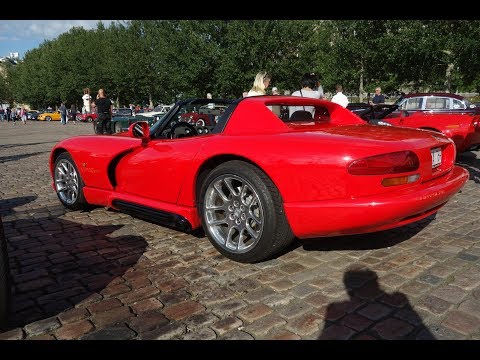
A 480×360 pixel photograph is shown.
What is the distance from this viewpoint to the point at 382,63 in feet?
78.0

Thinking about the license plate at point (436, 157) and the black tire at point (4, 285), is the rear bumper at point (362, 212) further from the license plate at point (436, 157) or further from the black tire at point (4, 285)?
the black tire at point (4, 285)

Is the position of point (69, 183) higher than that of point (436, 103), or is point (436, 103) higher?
point (436, 103)

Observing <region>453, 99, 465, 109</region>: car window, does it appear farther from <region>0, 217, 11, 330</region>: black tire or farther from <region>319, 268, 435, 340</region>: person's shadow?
<region>0, 217, 11, 330</region>: black tire

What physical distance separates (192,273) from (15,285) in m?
1.21

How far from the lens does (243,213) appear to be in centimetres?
301

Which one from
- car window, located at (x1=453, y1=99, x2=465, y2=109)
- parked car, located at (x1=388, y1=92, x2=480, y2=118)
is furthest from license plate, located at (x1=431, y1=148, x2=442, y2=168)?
car window, located at (x1=453, y1=99, x2=465, y2=109)

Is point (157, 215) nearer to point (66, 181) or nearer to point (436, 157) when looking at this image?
point (66, 181)

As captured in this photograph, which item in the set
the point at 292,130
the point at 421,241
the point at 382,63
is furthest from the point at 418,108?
the point at 382,63

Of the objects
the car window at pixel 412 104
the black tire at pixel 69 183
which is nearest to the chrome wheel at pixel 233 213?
the black tire at pixel 69 183

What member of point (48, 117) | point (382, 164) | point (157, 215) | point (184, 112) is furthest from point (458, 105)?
point (48, 117)

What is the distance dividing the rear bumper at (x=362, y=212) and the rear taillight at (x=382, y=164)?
152 mm

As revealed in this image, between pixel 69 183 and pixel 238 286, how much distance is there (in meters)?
2.81

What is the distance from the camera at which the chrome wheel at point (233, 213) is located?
2.93 meters
